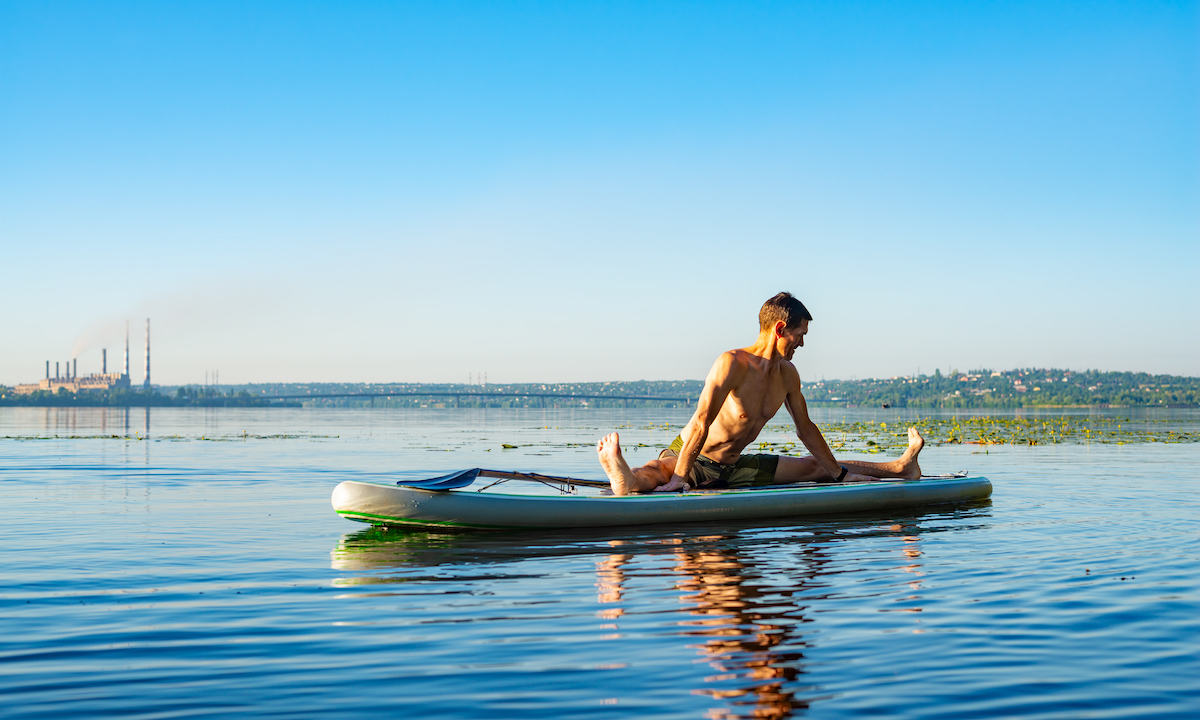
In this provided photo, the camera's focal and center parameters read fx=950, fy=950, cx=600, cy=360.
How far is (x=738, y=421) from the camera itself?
8914 mm

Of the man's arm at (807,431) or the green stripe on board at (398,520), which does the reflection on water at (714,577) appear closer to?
the green stripe on board at (398,520)

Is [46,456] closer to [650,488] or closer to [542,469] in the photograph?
[542,469]

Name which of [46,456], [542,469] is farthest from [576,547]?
[46,456]

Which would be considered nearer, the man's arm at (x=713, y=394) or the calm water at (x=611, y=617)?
the calm water at (x=611, y=617)

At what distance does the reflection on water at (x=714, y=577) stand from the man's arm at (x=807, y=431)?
63cm

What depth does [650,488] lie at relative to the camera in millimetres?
9289

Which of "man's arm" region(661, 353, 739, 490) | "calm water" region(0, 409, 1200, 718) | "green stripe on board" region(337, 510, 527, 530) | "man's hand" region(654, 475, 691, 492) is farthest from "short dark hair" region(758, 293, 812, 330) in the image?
"green stripe on board" region(337, 510, 527, 530)

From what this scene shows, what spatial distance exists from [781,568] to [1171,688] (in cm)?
307

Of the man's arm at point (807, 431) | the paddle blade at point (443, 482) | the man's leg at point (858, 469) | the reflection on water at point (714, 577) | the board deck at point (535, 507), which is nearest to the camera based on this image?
the reflection on water at point (714, 577)

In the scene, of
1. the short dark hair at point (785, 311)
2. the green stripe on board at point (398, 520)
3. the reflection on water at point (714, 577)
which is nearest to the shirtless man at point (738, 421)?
the short dark hair at point (785, 311)

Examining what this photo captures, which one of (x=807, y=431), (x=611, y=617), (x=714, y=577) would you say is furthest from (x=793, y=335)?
(x=611, y=617)

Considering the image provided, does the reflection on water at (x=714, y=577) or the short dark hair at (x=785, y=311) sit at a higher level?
the short dark hair at (x=785, y=311)

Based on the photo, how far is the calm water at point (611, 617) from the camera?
3.81 m

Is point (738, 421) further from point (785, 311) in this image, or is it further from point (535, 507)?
point (535, 507)
